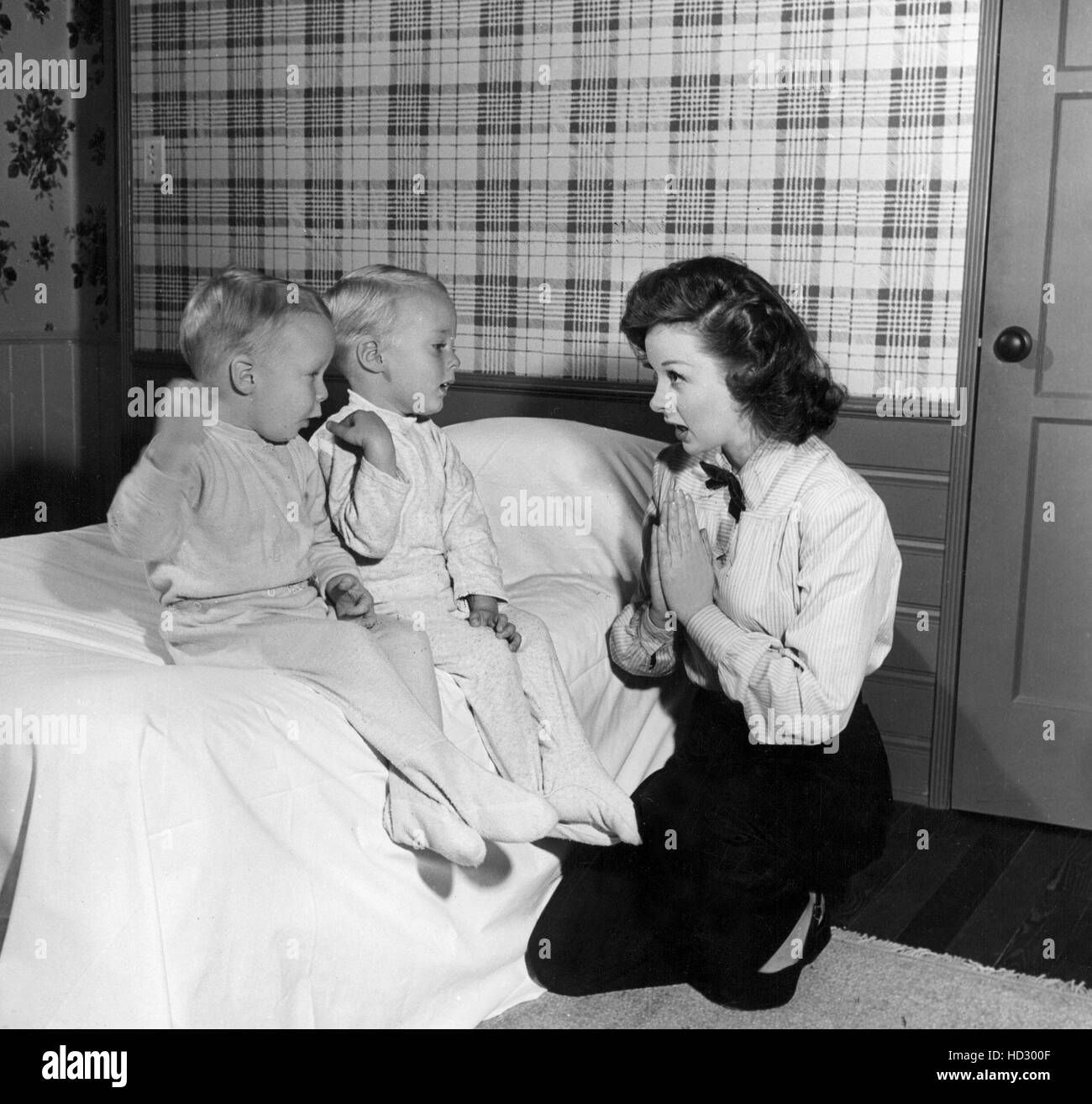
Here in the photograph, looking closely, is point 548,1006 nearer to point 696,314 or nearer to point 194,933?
point 194,933

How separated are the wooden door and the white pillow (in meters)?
0.79

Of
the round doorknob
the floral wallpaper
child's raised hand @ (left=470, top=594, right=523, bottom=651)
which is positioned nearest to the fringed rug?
child's raised hand @ (left=470, top=594, right=523, bottom=651)

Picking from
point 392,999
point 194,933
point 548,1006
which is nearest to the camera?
point 194,933

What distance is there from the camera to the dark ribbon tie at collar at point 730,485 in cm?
216

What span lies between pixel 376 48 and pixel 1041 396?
6.15 ft

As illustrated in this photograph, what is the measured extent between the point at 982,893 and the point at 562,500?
1.11 m

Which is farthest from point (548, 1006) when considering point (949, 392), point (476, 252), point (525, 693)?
point (476, 252)

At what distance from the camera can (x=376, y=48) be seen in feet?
11.2

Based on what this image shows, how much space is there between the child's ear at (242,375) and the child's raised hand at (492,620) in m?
0.48

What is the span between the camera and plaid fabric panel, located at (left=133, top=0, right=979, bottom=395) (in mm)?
2826

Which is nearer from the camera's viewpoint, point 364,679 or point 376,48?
point 364,679

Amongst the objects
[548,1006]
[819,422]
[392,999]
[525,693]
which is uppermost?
[819,422]

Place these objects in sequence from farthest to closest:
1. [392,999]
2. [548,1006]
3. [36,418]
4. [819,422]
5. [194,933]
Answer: [36,418], [819,422], [548,1006], [392,999], [194,933]

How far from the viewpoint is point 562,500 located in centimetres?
262
